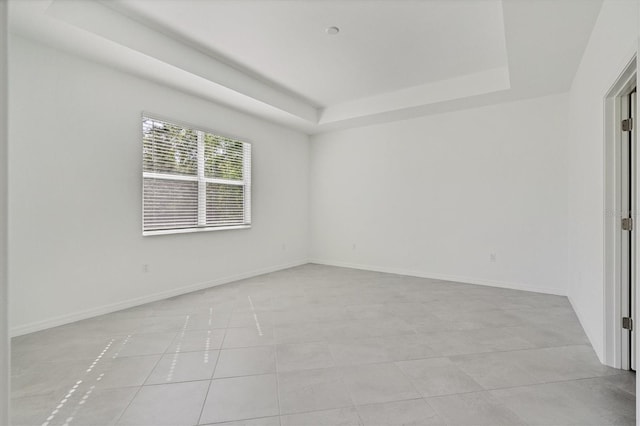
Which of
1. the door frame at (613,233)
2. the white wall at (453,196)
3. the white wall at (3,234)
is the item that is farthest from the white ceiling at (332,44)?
the white wall at (3,234)

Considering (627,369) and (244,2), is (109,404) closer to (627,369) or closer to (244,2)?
(244,2)

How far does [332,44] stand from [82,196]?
3.18 m

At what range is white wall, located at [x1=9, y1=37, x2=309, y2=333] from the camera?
2.85m

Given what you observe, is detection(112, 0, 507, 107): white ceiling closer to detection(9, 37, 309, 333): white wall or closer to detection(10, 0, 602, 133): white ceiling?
detection(10, 0, 602, 133): white ceiling

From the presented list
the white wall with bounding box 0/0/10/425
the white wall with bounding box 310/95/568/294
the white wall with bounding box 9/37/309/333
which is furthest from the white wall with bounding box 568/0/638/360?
the white wall with bounding box 9/37/309/333

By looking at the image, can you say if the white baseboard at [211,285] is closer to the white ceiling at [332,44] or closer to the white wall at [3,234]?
the white ceiling at [332,44]

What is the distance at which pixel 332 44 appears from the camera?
3.52 m

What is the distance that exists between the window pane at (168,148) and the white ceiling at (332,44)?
568 millimetres

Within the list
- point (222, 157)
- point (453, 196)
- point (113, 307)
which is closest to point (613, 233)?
point (453, 196)

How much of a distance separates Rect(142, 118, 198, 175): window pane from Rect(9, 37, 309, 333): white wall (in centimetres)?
13

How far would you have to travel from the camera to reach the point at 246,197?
17.5ft

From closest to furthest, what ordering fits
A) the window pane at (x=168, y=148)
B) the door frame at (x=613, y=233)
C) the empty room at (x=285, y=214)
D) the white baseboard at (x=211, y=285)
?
the empty room at (x=285, y=214) < the door frame at (x=613, y=233) < the white baseboard at (x=211, y=285) < the window pane at (x=168, y=148)

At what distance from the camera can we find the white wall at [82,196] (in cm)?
285

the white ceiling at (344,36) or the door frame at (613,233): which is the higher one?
the white ceiling at (344,36)
